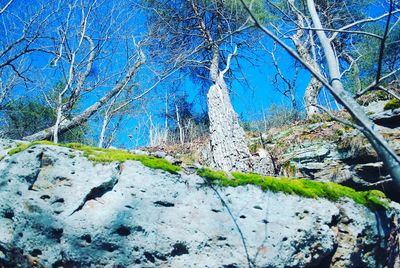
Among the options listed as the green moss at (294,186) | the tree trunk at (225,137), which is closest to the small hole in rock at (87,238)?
the green moss at (294,186)

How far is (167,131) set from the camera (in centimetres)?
1217

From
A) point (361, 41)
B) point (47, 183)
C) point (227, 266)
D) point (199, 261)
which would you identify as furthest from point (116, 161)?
point (361, 41)

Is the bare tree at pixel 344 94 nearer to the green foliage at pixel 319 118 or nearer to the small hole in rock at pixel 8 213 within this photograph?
the small hole in rock at pixel 8 213

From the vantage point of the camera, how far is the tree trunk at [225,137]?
20.6 ft

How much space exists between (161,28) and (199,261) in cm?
828

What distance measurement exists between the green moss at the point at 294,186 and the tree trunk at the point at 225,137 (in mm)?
2143

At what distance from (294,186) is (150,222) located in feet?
6.07

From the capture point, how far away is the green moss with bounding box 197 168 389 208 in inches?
147

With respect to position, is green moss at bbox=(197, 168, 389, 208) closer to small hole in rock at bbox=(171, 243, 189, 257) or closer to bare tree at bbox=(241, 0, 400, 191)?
small hole in rock at bbox=(171, 243, 189, 257)

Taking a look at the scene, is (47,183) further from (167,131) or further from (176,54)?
(167,131)

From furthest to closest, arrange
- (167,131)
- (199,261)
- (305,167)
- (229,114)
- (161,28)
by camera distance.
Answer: (167,131) < (161,28) < (229,114) < (305,167) < (199,261)

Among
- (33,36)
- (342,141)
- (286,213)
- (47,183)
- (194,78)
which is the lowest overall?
(286,213)

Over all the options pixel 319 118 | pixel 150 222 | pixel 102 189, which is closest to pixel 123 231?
pixel 150 222

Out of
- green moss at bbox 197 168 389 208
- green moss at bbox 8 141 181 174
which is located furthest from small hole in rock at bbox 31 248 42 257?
green moss at bbox 197 168 389 208
